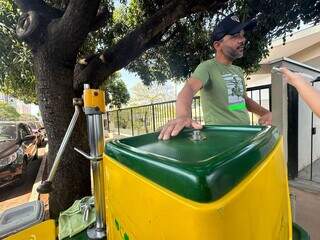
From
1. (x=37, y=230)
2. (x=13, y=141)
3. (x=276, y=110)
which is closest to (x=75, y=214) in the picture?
(x=37, y=230)

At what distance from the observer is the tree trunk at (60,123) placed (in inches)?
124

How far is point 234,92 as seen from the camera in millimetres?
1773

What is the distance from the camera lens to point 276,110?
3.02 meters

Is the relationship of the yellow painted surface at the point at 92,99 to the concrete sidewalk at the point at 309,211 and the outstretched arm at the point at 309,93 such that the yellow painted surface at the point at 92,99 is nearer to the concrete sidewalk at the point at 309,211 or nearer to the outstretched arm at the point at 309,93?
the outstretched arm at the point at 309,93

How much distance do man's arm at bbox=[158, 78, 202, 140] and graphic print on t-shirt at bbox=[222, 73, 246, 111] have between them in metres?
0.25

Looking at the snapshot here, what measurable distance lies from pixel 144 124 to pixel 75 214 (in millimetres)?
7531

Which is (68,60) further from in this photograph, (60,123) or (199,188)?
(199,188)

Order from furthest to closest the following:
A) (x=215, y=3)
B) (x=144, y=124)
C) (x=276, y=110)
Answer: (x=144, y=124)
(x=215, y=3)
(x=276, y=110)

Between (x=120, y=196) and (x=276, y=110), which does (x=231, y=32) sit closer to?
(x=120, y=196)

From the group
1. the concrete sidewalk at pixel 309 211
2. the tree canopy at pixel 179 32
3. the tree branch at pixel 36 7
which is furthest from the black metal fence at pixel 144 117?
the tree branch at pixel 36 7

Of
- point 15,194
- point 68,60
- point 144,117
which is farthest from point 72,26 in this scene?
point 144,117

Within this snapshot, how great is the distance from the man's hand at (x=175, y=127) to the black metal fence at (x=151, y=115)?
7.14 feet

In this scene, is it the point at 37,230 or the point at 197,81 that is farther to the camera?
the point at 197,81

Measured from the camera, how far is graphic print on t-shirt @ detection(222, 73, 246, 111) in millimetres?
1744
